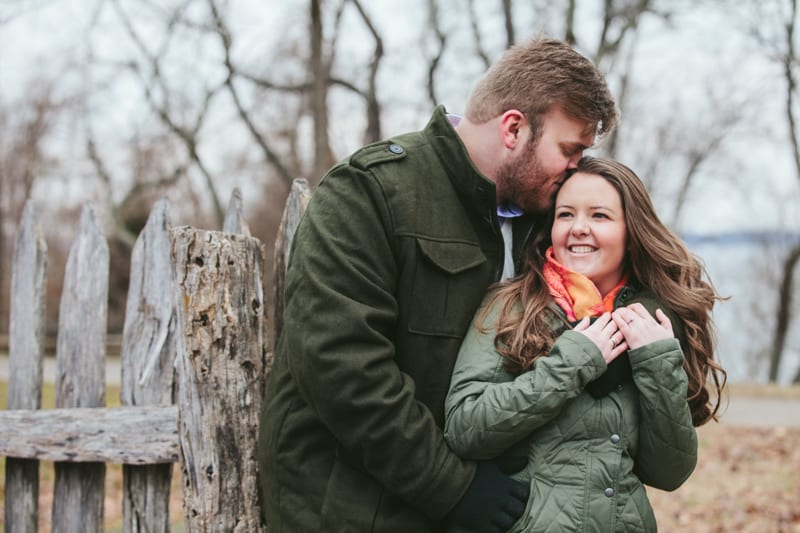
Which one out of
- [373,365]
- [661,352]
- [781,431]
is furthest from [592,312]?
[781,431]

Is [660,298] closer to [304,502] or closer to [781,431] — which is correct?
[304,502]

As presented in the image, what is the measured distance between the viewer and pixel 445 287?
2.17 meters

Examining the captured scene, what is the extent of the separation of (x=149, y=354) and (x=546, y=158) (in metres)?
1.80

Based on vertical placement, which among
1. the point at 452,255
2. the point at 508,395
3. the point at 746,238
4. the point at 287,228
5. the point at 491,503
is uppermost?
the point at 746,238

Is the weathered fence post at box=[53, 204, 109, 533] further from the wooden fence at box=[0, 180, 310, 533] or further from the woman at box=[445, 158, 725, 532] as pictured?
the woman at box=[445, 158, 725, 532]

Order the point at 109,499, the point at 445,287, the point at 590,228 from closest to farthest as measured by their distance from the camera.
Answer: the point at 445,287 < the point at 590,228 < the point at 109,499

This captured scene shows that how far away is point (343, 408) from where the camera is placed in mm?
1944

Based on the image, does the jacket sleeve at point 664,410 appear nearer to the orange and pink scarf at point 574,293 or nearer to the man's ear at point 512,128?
the orange and pink scarf at point 574,293

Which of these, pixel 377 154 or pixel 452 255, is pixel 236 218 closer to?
pixel 377 154

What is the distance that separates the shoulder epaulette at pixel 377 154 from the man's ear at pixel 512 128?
12.8 inches

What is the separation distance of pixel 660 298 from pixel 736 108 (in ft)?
52.7

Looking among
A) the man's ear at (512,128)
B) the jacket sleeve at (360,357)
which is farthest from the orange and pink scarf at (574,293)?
the jacket sleeve at (360,357)

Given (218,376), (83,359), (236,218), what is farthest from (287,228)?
(83,359)

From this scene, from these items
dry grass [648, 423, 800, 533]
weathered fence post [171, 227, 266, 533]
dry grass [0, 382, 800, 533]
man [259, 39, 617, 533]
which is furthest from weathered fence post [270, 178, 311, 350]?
dry grass [648, 423, 800, 533]
